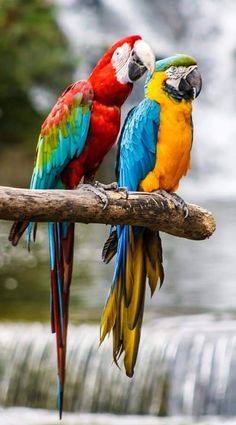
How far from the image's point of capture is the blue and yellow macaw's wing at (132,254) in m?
2.46

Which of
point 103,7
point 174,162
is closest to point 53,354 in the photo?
point 174,162

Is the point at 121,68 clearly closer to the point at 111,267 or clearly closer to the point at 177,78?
the point at 177,78

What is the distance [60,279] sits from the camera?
2457mm

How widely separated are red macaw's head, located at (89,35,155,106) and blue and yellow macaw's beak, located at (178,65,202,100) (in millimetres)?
123

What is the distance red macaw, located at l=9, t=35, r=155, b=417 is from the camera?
2.42m

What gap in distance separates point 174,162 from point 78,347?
2.48m

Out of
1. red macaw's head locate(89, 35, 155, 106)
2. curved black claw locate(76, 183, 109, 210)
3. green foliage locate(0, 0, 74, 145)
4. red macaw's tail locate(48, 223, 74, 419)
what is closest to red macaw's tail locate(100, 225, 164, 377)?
red macaw's tail locate(48, 223, 74, 419)

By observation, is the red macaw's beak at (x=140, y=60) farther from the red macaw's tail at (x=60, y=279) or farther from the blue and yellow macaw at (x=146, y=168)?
the red macaw's tail at (x=60, y=279)

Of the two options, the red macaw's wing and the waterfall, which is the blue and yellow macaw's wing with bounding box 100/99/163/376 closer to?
the red macaw's wing

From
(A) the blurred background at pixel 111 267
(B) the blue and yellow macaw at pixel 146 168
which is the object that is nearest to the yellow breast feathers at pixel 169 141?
(B) the blue and yellow macaw at pixel 146 168

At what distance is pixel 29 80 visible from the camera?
10023 mm

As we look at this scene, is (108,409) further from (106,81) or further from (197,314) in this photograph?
(106,81)

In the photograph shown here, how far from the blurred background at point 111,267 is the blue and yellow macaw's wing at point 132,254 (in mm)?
2196

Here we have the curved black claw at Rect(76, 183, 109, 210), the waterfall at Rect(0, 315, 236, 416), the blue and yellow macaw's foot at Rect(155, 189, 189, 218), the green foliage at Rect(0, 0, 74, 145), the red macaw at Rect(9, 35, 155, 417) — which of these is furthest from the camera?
Answer: the green foliage at Rect(0, 0, 74, 145)
